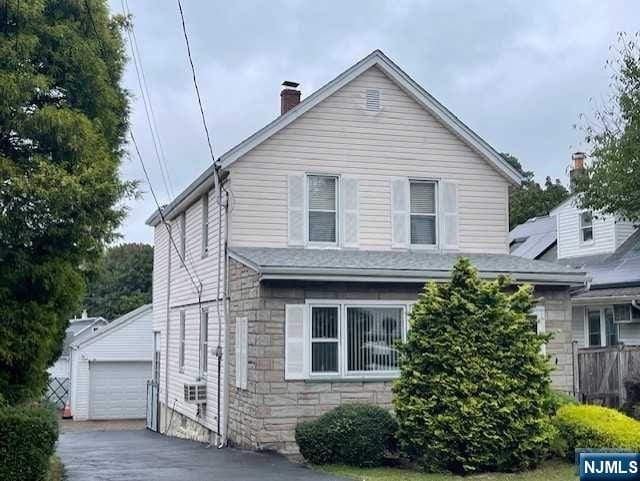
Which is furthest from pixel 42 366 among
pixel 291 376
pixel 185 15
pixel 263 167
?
pixel 263 167

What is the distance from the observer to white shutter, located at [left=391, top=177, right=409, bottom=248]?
18.4 metres

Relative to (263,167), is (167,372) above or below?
below

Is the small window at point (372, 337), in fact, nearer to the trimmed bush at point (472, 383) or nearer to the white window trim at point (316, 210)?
the white window trim at point (316, 210)

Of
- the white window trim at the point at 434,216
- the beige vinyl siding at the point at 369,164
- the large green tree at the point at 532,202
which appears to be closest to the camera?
the beige vinyl siding at the point at 369,164

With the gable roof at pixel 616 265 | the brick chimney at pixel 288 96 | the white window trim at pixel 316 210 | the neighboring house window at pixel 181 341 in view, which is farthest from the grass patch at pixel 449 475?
the gable roof at pixel 616 265

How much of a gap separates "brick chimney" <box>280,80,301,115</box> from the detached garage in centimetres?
1837

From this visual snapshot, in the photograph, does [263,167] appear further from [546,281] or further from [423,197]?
[546,281]

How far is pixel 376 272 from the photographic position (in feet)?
50.4

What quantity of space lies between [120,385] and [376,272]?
77.2 feet

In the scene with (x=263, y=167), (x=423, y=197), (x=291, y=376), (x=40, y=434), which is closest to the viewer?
(x=40, y=434)

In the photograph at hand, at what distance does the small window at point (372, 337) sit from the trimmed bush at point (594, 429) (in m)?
3.61

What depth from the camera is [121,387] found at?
118 ft

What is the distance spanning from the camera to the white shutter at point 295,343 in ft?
50.0
